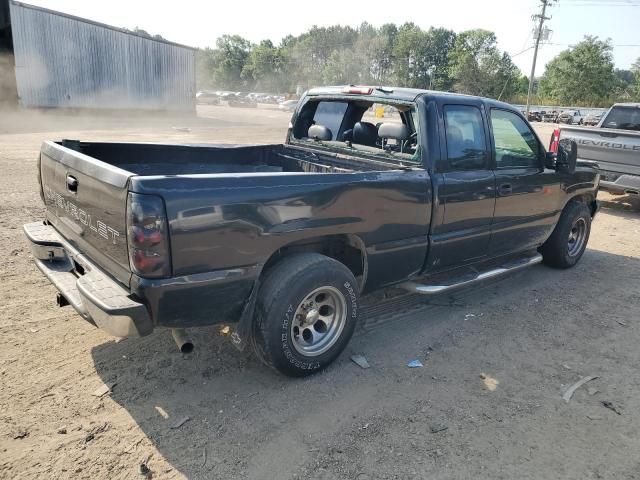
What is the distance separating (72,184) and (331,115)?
8.72ft

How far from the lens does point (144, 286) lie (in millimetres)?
2629

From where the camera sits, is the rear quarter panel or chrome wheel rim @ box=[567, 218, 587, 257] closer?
the rear quarter panel

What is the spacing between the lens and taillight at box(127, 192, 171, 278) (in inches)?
99.8

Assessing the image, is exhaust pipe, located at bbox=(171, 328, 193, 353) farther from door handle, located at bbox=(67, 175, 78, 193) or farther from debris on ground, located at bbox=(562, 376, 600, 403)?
debris on ground, located at bbox=(562, 376, 600, 403)

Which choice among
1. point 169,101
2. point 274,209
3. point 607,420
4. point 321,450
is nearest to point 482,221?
point 607,420

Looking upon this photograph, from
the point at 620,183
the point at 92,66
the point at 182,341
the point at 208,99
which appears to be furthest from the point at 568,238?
the point at 208,99

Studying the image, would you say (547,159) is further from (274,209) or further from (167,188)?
(167,188)

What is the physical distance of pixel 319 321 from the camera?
3.49 m

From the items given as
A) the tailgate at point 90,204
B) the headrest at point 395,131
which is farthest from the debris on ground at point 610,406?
the tailgate at point 90,204

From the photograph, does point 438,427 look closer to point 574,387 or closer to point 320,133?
point 574,387

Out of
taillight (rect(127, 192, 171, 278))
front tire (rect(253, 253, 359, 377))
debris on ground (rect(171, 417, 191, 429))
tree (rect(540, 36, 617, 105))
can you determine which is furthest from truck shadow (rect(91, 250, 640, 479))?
tree (rect(540, 36, 617, 105))

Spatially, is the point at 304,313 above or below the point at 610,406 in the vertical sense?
above

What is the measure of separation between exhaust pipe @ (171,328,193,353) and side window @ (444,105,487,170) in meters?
2.40

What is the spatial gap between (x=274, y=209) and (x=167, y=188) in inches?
25.8
